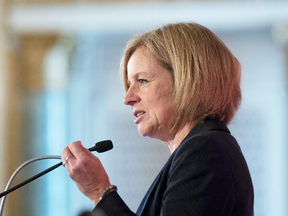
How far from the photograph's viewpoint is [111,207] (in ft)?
2.95

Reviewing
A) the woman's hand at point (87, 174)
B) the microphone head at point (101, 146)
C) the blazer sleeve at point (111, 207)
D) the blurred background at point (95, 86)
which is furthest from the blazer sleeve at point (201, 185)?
the blurred background at point (95, 86)

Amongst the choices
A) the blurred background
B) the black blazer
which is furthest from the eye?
the blurred background

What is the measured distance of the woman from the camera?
2.74 feet

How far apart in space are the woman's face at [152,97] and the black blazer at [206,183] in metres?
0.26

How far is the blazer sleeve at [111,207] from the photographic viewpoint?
2.89 ft

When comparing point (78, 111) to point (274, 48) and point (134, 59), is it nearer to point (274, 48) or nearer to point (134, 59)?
point (274, 48)

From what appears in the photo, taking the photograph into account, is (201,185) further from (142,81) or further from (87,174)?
(142,81)

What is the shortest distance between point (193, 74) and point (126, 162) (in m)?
2.75

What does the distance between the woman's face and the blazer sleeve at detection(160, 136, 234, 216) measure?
310 millimetres

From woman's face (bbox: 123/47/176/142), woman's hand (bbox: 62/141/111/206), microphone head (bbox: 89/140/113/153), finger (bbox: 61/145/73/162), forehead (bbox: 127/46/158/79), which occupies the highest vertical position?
forehead (bbox: 127/46/158/79)

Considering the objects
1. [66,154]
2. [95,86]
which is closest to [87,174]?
[66,154]

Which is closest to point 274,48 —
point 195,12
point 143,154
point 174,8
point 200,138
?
point 195,12

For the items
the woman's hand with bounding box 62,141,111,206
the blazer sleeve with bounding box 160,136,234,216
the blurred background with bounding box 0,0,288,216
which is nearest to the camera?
the blazer sleeve with bounding box 160,136,234,216

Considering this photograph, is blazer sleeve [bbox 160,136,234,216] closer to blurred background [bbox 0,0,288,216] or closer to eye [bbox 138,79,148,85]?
eye [bbox 138,79,148,85]
